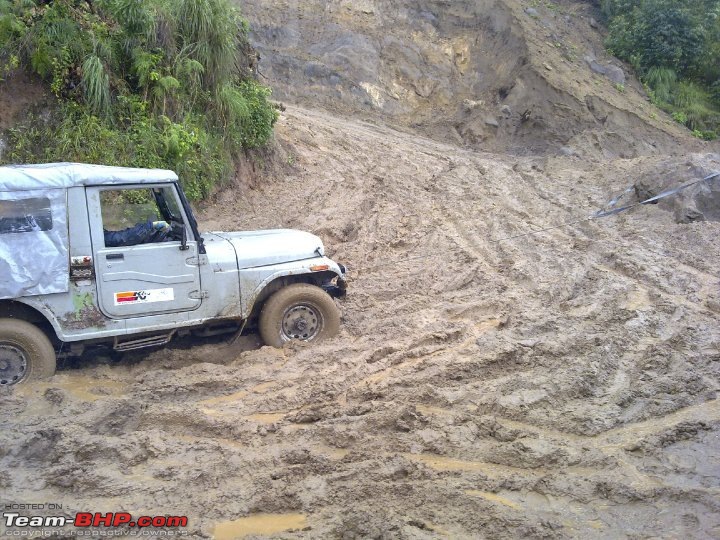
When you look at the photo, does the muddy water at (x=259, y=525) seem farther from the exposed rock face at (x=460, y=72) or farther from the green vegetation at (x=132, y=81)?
the exposed rock face at (x=460, y=72)

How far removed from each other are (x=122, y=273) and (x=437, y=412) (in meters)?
3.02

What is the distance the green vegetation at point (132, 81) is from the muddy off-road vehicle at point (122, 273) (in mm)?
3785

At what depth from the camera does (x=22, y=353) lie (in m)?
5.98

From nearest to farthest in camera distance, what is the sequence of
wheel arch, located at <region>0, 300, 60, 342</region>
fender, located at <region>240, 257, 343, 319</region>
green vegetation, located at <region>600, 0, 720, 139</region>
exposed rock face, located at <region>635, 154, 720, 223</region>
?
wheel arch, located at <region>0, 300, 60, 342</region>
fender, located at <region>240, 257, 343, 319</region>
exposed rock face, located at <region>635, 154, 720, 223</region>
green vegetation, located at <region>600, 0, 720, 139</region>

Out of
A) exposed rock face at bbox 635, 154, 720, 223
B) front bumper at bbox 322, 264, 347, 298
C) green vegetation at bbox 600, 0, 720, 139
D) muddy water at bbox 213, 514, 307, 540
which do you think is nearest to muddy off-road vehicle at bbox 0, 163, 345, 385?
front bumper at bbox 322, 264, 347, 298

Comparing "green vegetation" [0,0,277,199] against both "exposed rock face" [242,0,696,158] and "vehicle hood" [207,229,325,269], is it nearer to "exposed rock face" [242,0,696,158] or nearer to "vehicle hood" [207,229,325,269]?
"vehicle hood" [207,229,325,269]

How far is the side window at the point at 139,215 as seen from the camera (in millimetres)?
6336

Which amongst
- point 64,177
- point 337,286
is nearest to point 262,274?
point 337,286

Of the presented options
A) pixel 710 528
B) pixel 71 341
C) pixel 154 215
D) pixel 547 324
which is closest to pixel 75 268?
pixel 71 341

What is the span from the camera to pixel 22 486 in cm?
454

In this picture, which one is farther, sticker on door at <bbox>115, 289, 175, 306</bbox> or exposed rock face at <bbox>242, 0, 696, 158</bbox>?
exposed rock face at <bbox>242, 0, 696, 158</bbox>

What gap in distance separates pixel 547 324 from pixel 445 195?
5.91 m

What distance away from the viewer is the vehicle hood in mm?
6818

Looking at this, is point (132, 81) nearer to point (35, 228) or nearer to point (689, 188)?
point (35, 228)
